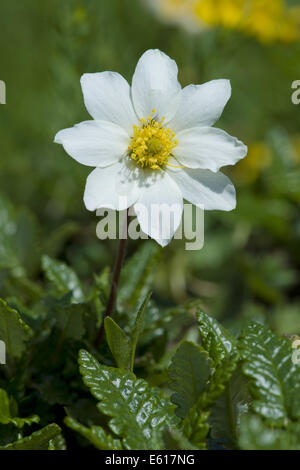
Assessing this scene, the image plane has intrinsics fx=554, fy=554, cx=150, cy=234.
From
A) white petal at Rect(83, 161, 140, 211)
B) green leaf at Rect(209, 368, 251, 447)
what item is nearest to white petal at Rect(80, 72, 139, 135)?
white petal at Rect(83, 161, 140, 211)

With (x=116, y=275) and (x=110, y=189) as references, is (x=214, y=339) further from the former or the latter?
(x=110, y=189)

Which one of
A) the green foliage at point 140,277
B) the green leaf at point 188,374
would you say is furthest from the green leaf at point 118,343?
the green leaf at point 188,374

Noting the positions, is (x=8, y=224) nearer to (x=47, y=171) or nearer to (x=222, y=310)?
(x=47, y=171)

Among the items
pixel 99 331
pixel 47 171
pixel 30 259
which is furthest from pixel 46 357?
pixel 47 171

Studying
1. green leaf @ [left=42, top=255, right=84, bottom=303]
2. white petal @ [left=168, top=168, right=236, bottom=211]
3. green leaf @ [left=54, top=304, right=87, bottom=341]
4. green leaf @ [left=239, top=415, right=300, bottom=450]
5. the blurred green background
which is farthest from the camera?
the blurred green background

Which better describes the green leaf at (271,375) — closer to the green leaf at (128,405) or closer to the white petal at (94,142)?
the green leaf at (128,405)

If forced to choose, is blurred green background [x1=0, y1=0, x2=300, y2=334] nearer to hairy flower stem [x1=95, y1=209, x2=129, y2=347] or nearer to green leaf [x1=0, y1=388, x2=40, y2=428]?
hairy flower stem [x1=95, y1=209, x2=129, y2=347]

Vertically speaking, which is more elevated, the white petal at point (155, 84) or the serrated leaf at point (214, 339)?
the white petal at point (155, 84)
